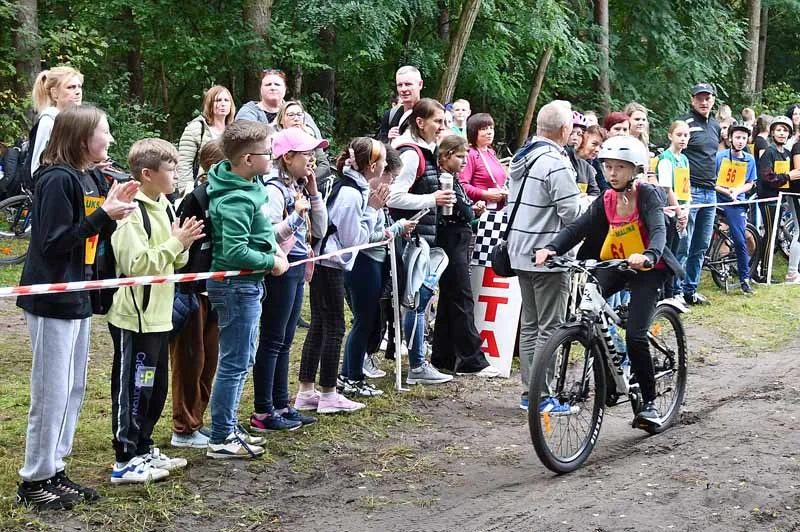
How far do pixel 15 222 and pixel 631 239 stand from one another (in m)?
9.54

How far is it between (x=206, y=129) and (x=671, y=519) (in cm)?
553

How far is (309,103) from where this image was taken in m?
19.1

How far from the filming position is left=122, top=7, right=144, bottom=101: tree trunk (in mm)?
18141

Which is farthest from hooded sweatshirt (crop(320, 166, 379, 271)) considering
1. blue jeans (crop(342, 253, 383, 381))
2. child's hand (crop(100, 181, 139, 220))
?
child's hand (crop(100, 181, 139, 220))

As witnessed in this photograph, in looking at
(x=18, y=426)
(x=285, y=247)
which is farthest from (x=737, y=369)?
(x=18, y=426)

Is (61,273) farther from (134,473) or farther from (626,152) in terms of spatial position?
(626,152)

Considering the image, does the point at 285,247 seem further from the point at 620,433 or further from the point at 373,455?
the point at 620,433

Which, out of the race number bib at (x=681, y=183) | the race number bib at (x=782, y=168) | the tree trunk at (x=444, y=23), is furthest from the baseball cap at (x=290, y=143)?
the tree trunk at (x=444, y=23)

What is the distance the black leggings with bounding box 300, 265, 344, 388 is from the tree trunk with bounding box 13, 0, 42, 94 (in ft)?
33.1

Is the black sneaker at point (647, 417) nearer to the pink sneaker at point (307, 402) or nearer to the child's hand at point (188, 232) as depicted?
the pink sneaker at point (307, 402)

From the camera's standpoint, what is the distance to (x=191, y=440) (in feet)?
20.5

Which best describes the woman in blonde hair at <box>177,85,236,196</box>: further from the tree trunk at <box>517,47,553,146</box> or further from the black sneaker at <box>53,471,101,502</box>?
the tree trunk at <box>517,47,553,146</box>

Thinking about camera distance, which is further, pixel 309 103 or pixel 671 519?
pixel 309 103

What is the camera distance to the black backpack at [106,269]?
5.19 metres
